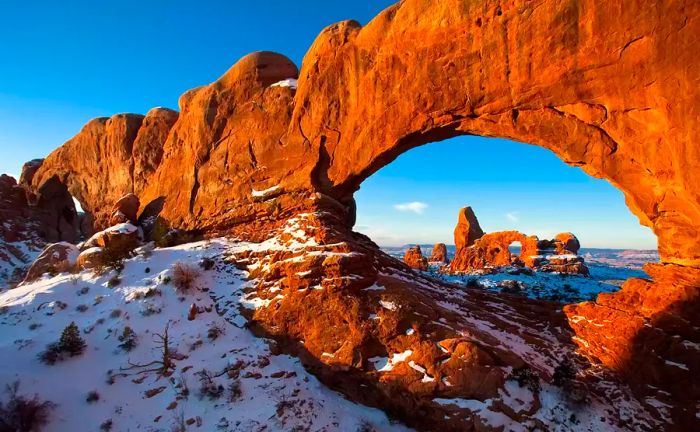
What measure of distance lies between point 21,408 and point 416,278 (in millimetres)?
15327

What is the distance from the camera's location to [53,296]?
1739cm

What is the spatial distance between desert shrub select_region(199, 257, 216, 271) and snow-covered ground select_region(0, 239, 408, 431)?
0.30 meters

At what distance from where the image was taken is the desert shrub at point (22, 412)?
10484 mm

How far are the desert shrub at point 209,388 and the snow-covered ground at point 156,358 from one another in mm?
96

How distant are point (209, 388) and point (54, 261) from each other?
15903 millimetres

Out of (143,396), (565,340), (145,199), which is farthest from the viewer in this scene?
(145,199)

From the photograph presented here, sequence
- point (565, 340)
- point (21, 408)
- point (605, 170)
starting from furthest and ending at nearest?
point (565, 340)
point (605, 170)
point (21, 408)

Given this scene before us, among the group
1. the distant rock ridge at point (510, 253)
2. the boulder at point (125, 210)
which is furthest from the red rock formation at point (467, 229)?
the boulder at point (125, 210)

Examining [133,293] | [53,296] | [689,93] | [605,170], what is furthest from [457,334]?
[53,296]

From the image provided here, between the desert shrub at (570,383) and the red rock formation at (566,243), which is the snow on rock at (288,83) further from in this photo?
the red rock formation at (566,243)

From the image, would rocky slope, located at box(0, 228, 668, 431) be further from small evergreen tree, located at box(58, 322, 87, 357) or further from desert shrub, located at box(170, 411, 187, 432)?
small evergreen tree, located at box(58, 322, 87, 357)

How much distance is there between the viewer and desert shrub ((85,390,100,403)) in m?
12.2

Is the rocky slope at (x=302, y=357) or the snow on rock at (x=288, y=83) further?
the snow on rock at (x=288, y=83)

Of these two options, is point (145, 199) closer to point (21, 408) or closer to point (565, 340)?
point (21, 408)
